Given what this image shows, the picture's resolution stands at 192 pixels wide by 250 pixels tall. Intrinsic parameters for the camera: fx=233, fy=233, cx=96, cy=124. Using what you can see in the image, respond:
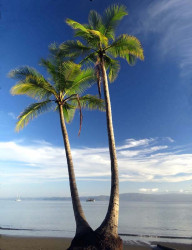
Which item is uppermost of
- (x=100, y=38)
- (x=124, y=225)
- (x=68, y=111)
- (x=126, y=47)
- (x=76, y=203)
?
(x=126, y=47)

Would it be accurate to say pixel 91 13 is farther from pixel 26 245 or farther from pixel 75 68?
pixel 26 245

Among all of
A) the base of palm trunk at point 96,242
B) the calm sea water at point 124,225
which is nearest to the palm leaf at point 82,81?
the base of palm trunk at point 96,242

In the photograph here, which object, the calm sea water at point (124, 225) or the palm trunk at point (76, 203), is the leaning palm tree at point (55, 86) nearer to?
the palm trunk at point (76, 203)

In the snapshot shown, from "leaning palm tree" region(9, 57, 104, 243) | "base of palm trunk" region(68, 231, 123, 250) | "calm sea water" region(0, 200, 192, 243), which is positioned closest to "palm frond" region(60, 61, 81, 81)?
"leaning palm tree" region(9, 57, 104, 243)

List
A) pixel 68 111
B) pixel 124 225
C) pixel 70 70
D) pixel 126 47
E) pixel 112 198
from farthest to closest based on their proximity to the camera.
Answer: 1. pixel 124 225
2. pixel 68 111
3. pixel 126 47
4. pixel 70 70
5. pixel 112 198

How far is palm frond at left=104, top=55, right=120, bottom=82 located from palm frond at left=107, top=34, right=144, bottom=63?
55 centimetres

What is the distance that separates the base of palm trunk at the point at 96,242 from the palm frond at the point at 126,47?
1041 cm

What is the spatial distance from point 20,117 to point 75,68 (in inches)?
194

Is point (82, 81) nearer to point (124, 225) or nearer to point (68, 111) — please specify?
point (68, 111)

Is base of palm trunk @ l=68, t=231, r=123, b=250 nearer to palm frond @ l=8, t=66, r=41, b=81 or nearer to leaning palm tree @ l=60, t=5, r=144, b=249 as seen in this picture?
leaning palm tree @ l=60, t=5, r=144, b=249

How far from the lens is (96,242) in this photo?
1074cm

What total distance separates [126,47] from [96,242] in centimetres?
1108

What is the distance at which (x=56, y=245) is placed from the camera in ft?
49.8

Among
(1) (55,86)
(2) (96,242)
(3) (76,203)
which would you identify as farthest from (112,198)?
(1) (55,86)
